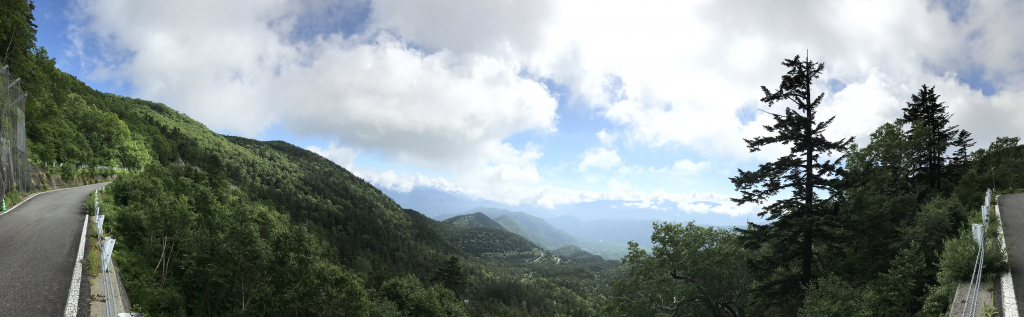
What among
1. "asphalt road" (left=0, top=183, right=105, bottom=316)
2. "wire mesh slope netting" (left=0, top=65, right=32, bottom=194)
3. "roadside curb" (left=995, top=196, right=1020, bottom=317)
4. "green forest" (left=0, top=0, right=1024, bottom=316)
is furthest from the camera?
"wire mesh slope netting" (left=0, top=65, right=32, bottom=194)

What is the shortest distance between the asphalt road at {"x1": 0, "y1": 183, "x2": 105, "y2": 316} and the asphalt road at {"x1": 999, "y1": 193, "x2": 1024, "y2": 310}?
26663 millimetres

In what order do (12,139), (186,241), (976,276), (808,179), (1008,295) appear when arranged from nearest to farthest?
(1008,295) < (976,276) < (808,179) < (186,241) < (12,139)

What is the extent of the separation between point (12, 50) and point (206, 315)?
29.1 m

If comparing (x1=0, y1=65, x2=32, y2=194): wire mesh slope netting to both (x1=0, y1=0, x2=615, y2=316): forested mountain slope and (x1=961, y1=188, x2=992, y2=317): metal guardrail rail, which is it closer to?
(x1=0, y1=0, x2=615, y2=316): forested mountain slope

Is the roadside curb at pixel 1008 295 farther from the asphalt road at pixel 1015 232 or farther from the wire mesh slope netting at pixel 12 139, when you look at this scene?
the wire mesh slope netting at pixel 12 139

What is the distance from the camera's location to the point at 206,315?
86.2 ft

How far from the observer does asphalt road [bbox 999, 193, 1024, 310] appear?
10.2 m

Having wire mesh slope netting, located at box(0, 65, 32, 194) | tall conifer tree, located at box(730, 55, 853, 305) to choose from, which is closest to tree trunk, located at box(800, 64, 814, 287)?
tall conifer tree, located at box(730, 55, 853, 305)

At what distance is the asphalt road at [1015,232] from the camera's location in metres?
10.2

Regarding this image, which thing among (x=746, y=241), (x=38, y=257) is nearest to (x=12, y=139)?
(x=38, y=257)

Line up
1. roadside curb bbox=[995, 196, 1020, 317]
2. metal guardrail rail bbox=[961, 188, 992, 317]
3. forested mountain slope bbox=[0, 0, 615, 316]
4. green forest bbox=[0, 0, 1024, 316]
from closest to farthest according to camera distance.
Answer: roadside curb bbox=[995, 196, 1020, 317] → metal guardrail rail bbox=[961, 188, 992, 317] → green forest bbox=[0, 0, 1024, 316] → forested mountain slope bbox=[0, 0, 615, 316]

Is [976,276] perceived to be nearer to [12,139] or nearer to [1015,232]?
[1015,232]

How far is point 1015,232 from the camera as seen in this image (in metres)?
14.6

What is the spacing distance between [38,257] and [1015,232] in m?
38.8
